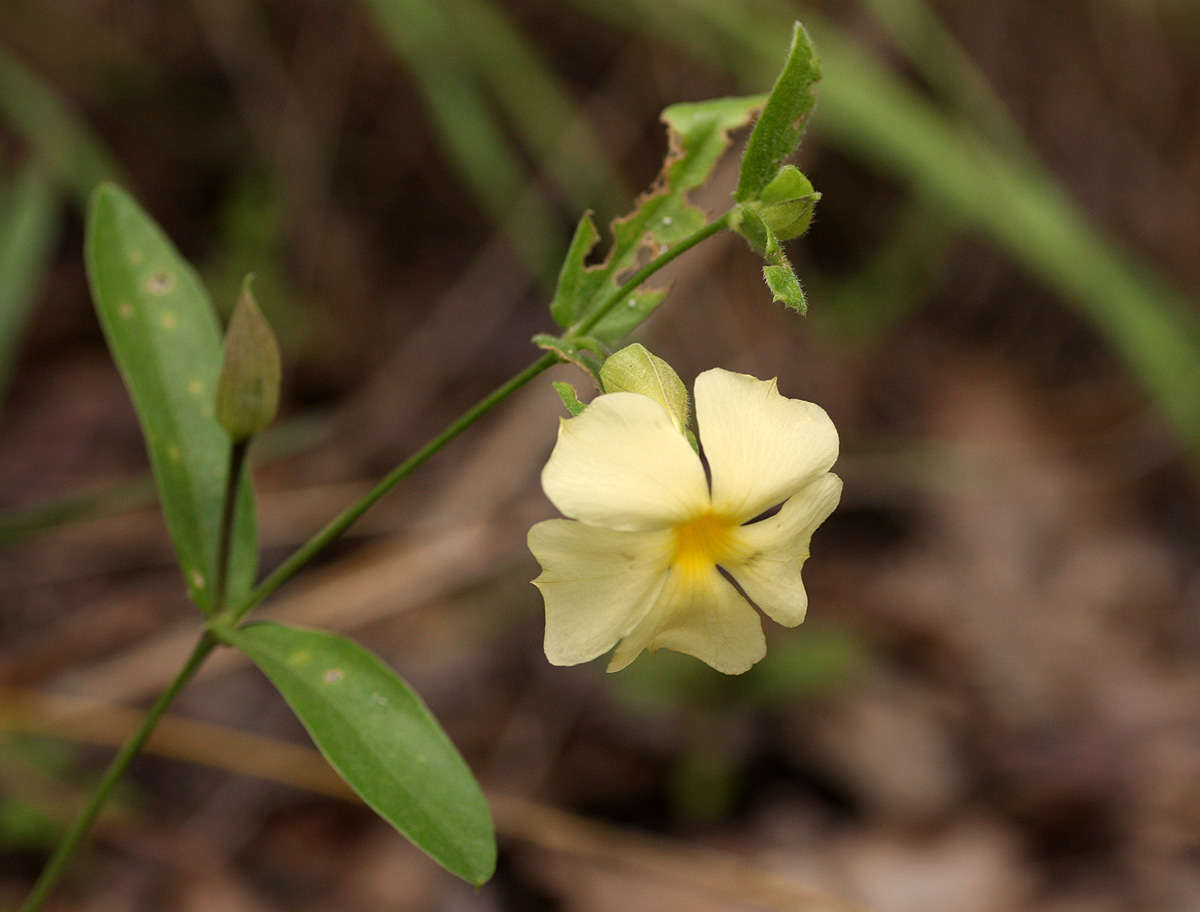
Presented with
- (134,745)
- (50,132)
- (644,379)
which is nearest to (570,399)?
(644,379)

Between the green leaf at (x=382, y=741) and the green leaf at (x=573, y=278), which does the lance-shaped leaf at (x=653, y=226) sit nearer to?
the green leaf at (x=573, y=278)

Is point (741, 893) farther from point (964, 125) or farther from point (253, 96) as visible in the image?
Result: point (253, 96)

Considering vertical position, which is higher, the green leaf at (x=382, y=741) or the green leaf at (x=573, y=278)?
the green leaf at (x=573, y=278)

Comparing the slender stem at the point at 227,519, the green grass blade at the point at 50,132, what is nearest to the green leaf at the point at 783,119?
the slender stem at the point at 227,519

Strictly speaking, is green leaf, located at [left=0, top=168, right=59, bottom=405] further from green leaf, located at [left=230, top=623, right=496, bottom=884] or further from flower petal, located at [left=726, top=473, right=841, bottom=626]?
flower petal, located at [left=726, top=473, right=841, bottom=626]

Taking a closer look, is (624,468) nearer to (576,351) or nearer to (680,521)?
(680,521)

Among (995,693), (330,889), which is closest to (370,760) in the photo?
(330,889)
